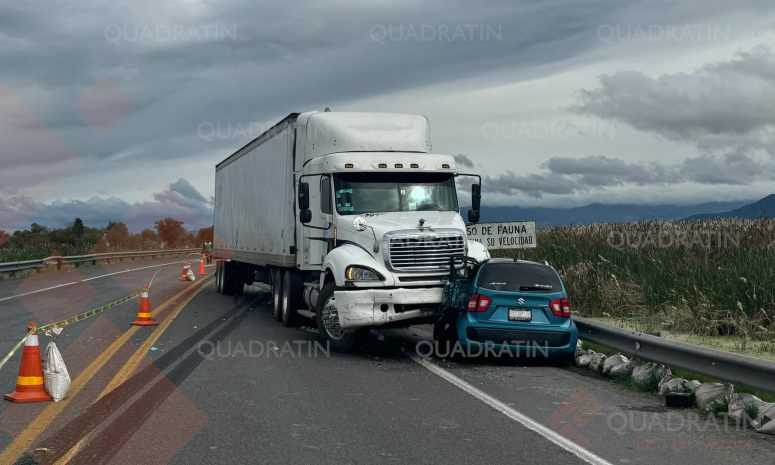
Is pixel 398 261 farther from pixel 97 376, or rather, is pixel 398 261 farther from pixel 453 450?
pixel 453 450

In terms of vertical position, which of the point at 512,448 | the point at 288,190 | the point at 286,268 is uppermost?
the point at 288,190

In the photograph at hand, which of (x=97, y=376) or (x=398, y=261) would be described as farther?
(x=398, y=261)

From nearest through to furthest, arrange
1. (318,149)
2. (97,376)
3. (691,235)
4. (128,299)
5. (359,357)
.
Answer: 1. (97,376)
2. (359,357)
3. (318,149)
4. (691,235)
5. (128,299)

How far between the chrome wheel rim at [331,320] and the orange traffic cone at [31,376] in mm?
5085

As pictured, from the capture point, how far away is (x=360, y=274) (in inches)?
506

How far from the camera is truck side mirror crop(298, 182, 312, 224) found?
14.5 m

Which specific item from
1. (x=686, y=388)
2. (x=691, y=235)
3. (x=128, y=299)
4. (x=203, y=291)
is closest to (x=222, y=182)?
(x=203, y=291)

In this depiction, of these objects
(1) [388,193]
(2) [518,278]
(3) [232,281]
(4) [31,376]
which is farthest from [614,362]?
(3) [232,281]

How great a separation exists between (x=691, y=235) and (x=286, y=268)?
967 centimetres

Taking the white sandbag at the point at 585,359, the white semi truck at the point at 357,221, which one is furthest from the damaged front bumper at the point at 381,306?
the white sandbag at the point at 585,359

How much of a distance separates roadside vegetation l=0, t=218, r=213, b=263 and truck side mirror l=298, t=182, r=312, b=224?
28.5 m

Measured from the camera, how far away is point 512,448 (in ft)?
22.8

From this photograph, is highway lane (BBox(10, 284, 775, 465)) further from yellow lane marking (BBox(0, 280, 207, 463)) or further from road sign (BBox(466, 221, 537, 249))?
road sign (BBox(466, 221, 537, 249))

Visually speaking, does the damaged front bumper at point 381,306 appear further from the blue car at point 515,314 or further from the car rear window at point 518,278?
the car rear window at point 518,278
